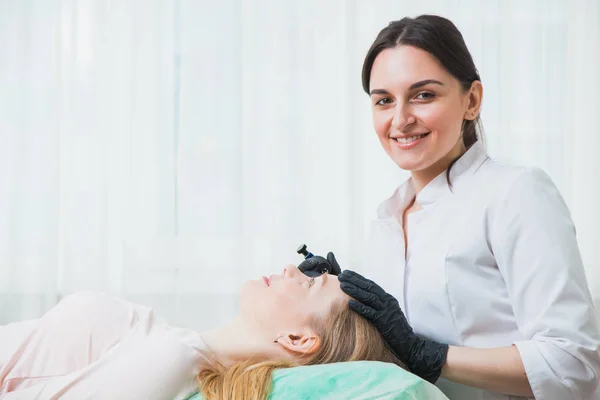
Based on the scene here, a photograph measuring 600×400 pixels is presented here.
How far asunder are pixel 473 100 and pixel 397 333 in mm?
632

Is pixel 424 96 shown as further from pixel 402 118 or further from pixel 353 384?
pixel 353 384

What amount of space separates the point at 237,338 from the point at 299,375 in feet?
0.88

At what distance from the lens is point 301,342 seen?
1.45 metres

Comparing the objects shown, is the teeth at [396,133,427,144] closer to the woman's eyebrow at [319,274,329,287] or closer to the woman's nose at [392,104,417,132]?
the woman's nose at [392,104,417,132]

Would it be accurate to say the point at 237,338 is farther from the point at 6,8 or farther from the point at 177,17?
the point at 6,8

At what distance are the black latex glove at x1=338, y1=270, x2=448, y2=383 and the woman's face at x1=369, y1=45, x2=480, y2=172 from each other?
36 centimetres

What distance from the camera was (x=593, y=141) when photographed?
2727mm

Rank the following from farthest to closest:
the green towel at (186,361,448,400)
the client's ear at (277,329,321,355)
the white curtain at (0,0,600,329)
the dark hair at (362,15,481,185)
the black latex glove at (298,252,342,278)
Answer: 1. the white curtain at (0,0,600,329)
2. the black latex glove at (298,252,342,278)
3. the dark hair at (362,15,481,185)
4. the client's ear at (277,329,321,355)
5. the green towel at (186,361,448,400)

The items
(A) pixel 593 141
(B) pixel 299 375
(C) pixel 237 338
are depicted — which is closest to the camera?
(B) pixel 299 375

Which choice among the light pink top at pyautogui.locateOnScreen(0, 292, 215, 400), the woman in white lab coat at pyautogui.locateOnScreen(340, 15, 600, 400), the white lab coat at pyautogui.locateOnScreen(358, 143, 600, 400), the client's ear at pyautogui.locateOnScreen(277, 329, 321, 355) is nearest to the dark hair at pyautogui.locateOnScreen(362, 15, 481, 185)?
the woman in white lab coat at pyautogui.locateOnScreen(340, 15, 600, 400)

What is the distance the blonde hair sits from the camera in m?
1.28

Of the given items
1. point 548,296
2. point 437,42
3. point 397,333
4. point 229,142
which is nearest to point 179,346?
point 397,333

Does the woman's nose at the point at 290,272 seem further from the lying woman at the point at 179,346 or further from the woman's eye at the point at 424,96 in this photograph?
the woman's eye at the point at 424,96

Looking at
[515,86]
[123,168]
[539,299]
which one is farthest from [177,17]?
[539,299]
